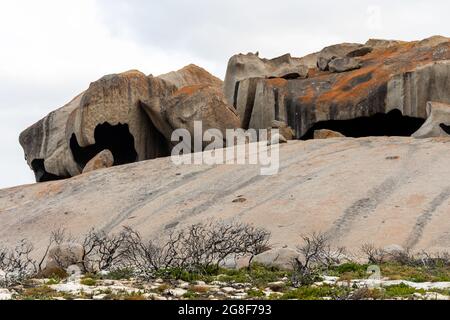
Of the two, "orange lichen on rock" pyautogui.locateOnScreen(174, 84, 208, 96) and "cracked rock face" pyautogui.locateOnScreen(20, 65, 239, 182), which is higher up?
"orange lichen on rock" pyautogui.locateOnScreen(174, 84, 208, 96)

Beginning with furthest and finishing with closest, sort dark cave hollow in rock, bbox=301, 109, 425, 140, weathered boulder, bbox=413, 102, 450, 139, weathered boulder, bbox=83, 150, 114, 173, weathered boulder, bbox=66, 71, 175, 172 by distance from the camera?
weathered boulder, bbox=66, 71, 175, 172
dark cave hollow in rock, bbox=301, 109, 425, 140
weathered boulder, bbox=83, 150, 114, 173
weathered boulder, bbox=413, 102, 450, 139

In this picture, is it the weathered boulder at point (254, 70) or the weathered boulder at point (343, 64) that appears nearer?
the weathered boulder at point (343, 64)

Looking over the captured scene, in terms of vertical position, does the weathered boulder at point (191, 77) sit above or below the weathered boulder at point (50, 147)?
above

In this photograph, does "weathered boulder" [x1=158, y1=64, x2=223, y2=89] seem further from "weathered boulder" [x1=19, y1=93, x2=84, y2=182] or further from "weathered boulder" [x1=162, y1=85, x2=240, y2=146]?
"weathered boulder" [x1=162, y1=85, x2=240, y2=146]

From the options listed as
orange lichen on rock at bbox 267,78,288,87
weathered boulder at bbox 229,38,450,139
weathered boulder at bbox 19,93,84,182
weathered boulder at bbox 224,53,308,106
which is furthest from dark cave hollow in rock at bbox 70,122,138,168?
orange lichen on rock at bbox 267,78,288,87

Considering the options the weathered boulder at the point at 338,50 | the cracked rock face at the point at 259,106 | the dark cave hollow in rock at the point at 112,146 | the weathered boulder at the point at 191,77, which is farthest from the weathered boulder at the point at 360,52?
the dark cave hollow in rock at the point at 112,146

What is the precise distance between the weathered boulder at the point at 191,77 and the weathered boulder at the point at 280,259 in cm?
3560

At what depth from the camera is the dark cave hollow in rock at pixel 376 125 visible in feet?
137

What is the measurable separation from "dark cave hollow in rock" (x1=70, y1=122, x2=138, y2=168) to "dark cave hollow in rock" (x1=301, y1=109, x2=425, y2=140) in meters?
9.43

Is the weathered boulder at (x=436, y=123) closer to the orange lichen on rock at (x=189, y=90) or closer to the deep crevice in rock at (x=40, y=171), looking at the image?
the orange lichen on rock at (x=189, y=90)

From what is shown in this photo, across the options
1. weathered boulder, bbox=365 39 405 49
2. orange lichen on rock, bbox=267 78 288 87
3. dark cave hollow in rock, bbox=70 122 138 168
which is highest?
weathered boulder, bbox=365 39 405 49

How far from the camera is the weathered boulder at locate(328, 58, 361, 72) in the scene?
46.7 meters
